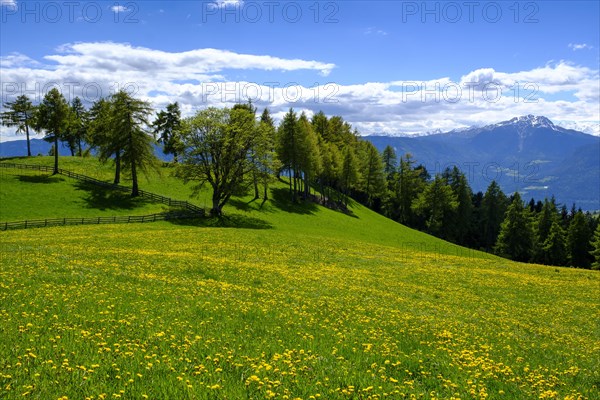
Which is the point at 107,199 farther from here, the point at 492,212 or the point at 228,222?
the point at 492,212

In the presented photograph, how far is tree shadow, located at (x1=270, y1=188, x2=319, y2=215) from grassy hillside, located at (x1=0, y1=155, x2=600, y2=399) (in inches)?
1694

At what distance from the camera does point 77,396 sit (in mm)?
7625

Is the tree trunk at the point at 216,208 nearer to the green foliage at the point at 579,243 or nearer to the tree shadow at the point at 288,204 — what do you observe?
the tree shadow at the point at 288,204

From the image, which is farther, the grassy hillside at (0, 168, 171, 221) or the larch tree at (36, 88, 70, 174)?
the larch tree at (36, 88, 70, 174)

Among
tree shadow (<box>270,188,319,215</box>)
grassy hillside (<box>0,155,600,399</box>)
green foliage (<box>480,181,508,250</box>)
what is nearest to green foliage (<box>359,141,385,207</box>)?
tree shadow (<box>270,188,319,215</box>)

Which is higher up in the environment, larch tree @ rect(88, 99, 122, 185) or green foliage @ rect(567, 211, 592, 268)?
larch tree @ rect(88, 99, 122, 185)

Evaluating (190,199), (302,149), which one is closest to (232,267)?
(190,199)

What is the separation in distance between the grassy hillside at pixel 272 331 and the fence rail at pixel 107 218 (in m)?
22.9

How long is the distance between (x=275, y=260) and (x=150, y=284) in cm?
1446

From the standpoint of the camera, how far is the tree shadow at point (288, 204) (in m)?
75.3

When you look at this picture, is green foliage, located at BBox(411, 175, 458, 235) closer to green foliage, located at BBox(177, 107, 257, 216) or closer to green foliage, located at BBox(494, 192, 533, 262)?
green foliage, located at BBox(494, 192, 533, 262)

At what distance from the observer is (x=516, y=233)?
319 ft

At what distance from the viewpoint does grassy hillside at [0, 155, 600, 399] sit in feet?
29.1

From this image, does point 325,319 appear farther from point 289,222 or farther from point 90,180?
point 90,180
